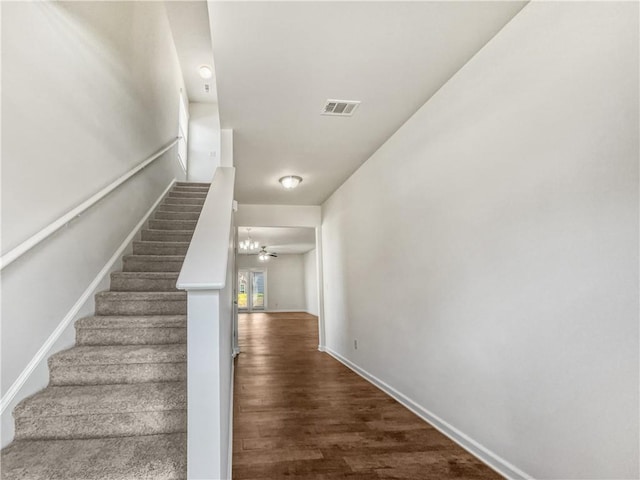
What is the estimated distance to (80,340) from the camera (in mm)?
2307

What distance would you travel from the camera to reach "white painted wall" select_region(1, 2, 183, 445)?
172cm

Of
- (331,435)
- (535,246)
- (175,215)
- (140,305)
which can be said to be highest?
(175,215)

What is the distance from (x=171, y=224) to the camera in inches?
158

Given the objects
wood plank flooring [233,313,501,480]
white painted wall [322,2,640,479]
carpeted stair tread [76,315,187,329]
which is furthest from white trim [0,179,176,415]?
white painted wall [322,2,640,479]

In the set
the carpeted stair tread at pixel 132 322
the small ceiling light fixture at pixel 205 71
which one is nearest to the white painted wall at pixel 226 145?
the carpeted stair tread at pixel 132 322

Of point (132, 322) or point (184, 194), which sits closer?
point (132, 322)

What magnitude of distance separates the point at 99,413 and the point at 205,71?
19.2ft

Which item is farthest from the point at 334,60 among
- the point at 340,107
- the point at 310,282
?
the point at 310,282

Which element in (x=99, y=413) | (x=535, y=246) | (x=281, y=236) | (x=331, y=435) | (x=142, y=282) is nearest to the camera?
(x=535, y=246)

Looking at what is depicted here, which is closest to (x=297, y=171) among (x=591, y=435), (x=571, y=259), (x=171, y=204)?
(x=171, y=204)

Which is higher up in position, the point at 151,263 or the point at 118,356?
the point at 151,263

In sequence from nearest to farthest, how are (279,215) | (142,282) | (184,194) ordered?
(142,282), (184,194), (279,215)

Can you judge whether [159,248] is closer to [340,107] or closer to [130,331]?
[130,331]

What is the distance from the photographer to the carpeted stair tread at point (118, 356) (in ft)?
6.64
